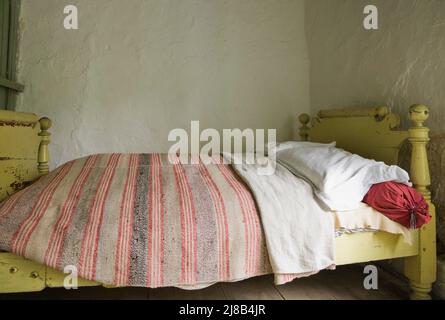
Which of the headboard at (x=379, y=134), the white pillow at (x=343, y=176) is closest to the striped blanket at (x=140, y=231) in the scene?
the white pillow at (x=343, y=176)

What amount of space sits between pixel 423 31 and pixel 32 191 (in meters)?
2.03

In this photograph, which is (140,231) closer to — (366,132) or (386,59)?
(366,132)

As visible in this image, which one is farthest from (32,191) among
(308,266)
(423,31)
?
(423,31)

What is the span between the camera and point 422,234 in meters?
1.46

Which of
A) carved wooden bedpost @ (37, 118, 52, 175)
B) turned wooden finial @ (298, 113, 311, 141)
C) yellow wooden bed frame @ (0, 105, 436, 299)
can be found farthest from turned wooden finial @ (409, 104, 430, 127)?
carved wooden bedpost @ (37, 118, 52, 175)

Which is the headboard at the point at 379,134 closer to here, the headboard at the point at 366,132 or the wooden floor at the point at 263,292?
the headboard at the point at 366,132

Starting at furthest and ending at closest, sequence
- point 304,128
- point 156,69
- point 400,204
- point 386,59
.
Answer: point 156,69 → point 304,128 → point 386,59 → point 400,204

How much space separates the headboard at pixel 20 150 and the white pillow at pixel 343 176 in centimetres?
130

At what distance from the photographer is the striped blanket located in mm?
1061

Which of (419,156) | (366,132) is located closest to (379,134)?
(366,132)

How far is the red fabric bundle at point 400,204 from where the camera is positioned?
4.35 ft

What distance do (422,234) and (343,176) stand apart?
0.48m

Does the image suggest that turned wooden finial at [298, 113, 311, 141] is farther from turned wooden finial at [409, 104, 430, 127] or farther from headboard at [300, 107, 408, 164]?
turned wooden finial at [409, 104, 430, 127]
